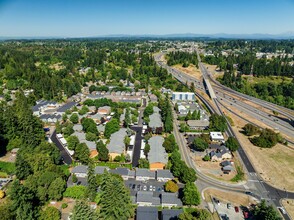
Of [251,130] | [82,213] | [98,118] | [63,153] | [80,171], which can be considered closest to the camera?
[82,213]

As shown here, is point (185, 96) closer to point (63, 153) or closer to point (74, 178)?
point (63, 153)

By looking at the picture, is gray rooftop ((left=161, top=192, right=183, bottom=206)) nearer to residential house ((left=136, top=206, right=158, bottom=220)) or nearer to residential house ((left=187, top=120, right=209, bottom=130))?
residential house ((left=136, top=206, right=158, bottom=220))

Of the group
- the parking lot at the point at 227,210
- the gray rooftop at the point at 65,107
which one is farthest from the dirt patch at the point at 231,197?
the gray rooftop at the point at 65,107

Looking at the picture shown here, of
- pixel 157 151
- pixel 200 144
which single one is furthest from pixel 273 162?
pixel 157 151

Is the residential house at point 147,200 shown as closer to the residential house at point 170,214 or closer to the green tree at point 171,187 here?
the green tree at point 171,187

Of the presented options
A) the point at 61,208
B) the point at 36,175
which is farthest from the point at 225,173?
the point at 36,175

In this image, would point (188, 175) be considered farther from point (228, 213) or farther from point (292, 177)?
point (292, 177)
